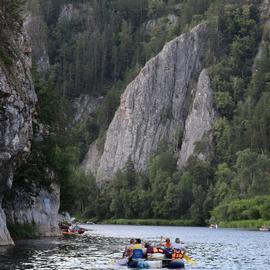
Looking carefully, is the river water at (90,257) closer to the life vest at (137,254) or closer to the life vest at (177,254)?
the life vest at (177,254)

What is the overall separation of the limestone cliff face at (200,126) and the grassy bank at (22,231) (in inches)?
4068

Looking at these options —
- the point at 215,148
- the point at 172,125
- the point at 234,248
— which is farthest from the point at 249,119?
the point at 234,248

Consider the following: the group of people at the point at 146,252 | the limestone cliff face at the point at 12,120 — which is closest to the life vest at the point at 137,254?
the group of people at the point at 146,252

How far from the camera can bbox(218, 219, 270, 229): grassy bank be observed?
140 m

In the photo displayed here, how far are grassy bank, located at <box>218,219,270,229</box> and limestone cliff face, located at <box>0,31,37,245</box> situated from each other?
79.4m

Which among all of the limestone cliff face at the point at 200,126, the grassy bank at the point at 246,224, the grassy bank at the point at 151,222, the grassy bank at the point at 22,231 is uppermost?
the limestone cliff face at the point at 200,126

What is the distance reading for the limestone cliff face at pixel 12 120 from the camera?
191ft

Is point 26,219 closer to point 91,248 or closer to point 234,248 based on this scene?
point 91,248

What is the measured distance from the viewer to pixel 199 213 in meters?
167

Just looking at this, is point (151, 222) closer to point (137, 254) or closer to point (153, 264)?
point (137, 254)

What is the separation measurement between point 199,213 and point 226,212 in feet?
56.8

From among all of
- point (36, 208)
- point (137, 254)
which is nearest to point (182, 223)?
point (36, 208)

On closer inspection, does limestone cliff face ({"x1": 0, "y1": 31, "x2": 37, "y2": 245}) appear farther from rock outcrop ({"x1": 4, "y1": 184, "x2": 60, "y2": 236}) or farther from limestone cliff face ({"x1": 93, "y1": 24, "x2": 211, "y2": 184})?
limestone cliff face ({"x1": 93, "y1": 24, "x2": 211, "y2": 184})

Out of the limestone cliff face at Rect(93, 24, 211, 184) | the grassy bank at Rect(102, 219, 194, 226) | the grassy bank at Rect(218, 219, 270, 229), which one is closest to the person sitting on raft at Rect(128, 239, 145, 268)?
the grassy bank at Rect(218, 219, 270, 229)
